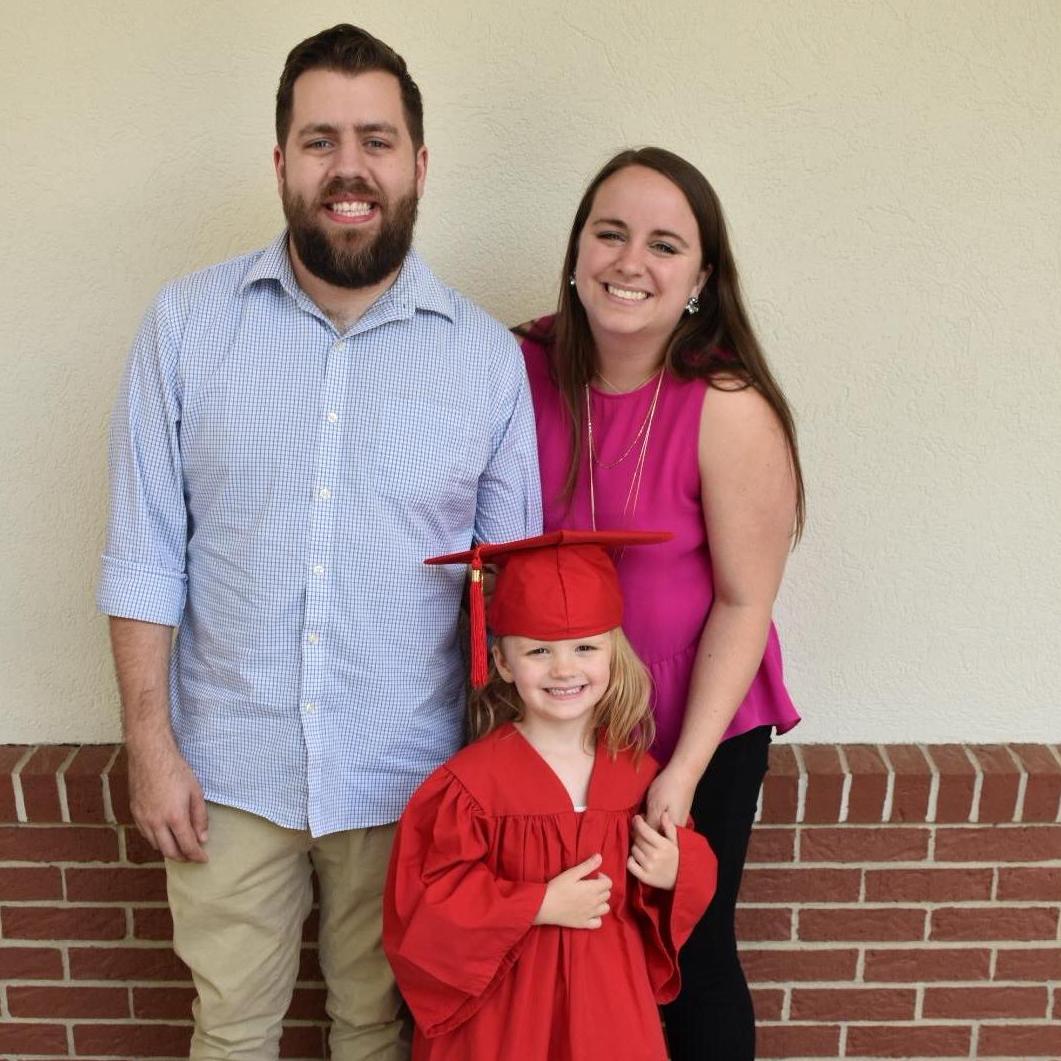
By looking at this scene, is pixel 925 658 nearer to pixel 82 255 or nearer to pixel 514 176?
pixel 514 176

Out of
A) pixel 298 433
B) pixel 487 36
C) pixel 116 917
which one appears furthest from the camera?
pixel 116 917

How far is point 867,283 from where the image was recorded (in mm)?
2314

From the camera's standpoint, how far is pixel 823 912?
2568 mm

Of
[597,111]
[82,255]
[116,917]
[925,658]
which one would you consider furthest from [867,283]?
[116,917]

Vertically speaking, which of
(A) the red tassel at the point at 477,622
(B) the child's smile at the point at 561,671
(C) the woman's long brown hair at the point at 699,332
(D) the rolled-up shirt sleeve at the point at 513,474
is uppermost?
Answer: (C) the woman's long brown hair at the point at 699,332

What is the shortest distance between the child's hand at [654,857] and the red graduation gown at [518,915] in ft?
0.06

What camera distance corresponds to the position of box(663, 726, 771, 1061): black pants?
2.13 meters

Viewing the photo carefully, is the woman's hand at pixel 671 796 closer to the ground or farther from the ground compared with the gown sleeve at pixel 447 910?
farther from the ground

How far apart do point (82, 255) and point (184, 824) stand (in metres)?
1.15

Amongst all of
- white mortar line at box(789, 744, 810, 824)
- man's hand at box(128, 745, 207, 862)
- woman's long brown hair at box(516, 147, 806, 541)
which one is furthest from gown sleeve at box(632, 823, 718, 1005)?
man's hand at box(128, 745, 207, 862)

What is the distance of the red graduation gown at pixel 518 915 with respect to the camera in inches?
71.5

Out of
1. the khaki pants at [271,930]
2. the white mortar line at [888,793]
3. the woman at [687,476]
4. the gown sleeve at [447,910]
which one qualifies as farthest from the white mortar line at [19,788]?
the white mortar line at [888,793]

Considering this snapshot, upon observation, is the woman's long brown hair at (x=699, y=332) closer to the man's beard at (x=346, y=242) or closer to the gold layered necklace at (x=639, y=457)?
the gold layered necklace at (x=639, y=457)

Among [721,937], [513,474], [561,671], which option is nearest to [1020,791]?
[721,937]
